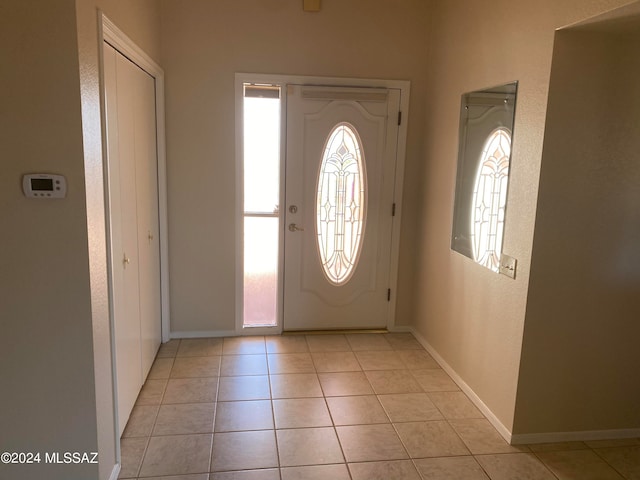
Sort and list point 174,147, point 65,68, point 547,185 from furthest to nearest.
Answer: point 174,147 < point 547,185 < point 65,68

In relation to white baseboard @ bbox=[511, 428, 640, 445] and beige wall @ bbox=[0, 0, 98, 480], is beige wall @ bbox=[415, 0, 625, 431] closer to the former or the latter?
white baseboard @ bbox=[511, 428, 640, 445]

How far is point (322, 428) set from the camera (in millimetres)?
2633

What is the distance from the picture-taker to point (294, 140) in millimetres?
3730

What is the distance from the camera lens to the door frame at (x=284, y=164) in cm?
359

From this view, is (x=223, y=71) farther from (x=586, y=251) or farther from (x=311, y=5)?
(x=586, y=251)

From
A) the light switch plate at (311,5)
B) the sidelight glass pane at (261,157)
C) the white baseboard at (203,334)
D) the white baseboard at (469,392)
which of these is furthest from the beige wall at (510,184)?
Result: the sidelight glass pane at (261,157)

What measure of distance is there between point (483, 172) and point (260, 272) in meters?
3.37

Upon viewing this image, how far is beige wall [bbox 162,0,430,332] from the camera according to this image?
3.48 m

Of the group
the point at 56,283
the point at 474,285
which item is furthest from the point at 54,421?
the point at 474,285

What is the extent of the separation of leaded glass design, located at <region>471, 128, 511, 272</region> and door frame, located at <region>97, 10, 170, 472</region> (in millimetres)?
2061

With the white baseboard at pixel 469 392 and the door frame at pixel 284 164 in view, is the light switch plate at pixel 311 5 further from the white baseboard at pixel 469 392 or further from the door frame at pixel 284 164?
the white baseboard at pixel 469 392

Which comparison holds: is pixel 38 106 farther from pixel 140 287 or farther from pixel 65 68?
pixel 140 287

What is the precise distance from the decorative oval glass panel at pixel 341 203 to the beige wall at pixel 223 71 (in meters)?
0.49

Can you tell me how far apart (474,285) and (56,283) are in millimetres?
2341
